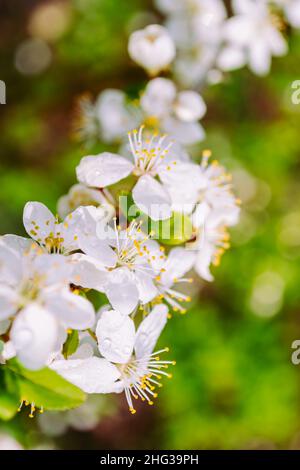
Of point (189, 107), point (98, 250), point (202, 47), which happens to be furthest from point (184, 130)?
point (98, 250)

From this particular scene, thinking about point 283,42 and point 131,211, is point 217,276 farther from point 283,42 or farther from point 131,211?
point 131,211

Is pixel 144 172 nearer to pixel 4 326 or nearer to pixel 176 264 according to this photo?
pixel 176 264

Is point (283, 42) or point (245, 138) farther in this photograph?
point (245, 138)

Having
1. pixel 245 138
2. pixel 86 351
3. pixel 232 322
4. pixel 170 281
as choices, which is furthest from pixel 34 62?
pixel 86 351

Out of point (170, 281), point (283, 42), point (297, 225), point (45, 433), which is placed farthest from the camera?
point (297, 225)

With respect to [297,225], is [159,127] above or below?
below

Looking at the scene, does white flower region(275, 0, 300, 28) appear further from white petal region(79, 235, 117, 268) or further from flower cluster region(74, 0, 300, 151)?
white petal region(79, 235, 117, 268)

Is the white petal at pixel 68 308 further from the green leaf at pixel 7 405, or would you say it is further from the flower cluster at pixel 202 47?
the flower cluster at pixel 202 47

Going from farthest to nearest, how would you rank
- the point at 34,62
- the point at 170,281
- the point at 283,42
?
the point at 34,62, the point at 283,42, the point at 170,281
